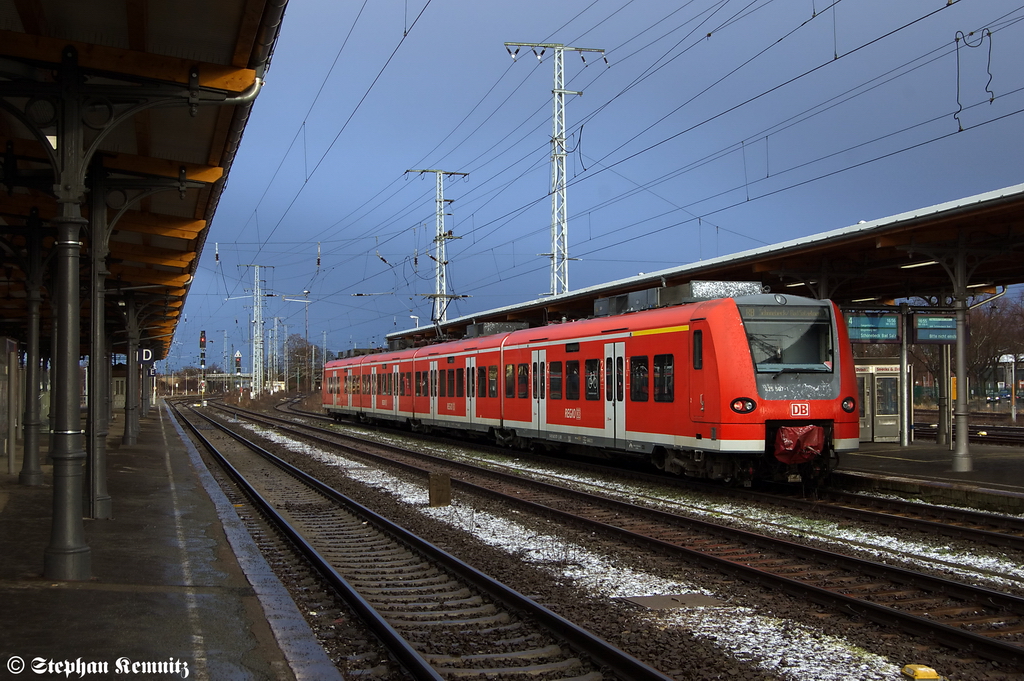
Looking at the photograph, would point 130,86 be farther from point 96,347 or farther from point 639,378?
point 639,378

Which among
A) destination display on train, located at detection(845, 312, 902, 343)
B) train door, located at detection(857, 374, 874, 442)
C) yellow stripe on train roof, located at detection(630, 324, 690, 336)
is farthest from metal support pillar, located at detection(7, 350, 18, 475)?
train door, located at detection(857, 374, 874, 442)

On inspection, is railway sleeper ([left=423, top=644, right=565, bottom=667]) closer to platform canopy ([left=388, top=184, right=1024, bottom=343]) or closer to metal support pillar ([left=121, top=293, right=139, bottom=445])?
platform canopy ([left=388, top=184, right=1024, bottom=343])

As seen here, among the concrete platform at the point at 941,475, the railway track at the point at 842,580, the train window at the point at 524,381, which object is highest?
the train window at the point at 524,381

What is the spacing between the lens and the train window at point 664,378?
13.6 m

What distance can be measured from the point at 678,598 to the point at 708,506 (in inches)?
207

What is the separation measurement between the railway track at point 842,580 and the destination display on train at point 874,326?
29.0 feet

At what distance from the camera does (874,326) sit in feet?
61.9

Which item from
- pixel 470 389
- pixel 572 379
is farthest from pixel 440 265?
pixel 572 379

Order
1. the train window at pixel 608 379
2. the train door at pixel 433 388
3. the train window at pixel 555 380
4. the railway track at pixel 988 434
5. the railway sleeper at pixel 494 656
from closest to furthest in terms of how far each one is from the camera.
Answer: the railway sleeper at pixel 494 656, the train window at pixel 608 379, the train window at pixel 555 380, the railway track at pixel 988 434, the train door at pixel 433 388

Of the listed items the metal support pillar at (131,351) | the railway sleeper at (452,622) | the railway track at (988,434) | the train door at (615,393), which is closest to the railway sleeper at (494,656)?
the railway sleeper at (452,622)

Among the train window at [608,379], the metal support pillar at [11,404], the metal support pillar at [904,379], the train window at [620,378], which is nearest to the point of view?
the metal support pillar at [11,404]

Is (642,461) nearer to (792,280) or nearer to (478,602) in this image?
(792,280)

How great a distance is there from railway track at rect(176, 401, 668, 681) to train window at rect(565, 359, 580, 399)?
20.1 feet

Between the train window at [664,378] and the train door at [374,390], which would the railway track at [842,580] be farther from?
the train door at [374,390]
